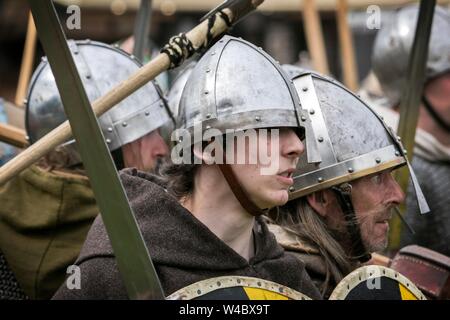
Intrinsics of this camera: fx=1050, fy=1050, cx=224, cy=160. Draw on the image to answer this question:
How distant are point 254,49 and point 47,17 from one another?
2.98 ft

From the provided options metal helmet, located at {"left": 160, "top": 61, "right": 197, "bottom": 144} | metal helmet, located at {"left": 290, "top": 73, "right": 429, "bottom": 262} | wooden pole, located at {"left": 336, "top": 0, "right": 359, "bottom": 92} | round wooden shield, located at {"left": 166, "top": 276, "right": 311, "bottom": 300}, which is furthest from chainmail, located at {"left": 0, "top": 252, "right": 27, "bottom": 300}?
wooden pole, located at {"left": 336, "top": 0, "right": 359, "bottom": 92}

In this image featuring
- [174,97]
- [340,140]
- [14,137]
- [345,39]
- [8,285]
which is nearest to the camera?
[340,140]

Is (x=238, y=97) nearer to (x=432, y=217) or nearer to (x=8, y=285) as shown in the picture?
(x=8, y=285)

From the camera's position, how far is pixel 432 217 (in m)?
5.91

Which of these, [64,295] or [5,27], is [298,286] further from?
[5,27]

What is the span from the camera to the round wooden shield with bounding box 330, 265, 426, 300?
130 inches

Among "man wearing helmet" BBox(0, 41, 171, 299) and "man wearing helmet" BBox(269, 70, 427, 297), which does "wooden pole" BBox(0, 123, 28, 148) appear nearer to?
"man wearing helmet" BBox(0, 41, 171, 299)

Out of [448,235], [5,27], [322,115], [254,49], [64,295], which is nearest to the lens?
[64,295]

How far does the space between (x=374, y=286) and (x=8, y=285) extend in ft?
5.40

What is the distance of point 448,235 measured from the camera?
582 cm

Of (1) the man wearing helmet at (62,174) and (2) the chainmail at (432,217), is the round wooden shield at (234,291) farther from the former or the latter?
(2) the chainmail at (432,217)

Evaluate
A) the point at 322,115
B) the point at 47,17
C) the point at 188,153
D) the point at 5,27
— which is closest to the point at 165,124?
the point at 322,115

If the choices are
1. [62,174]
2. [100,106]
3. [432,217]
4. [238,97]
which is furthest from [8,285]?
[432,217]

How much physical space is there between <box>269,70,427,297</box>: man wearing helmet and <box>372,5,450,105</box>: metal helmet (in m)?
2.31
